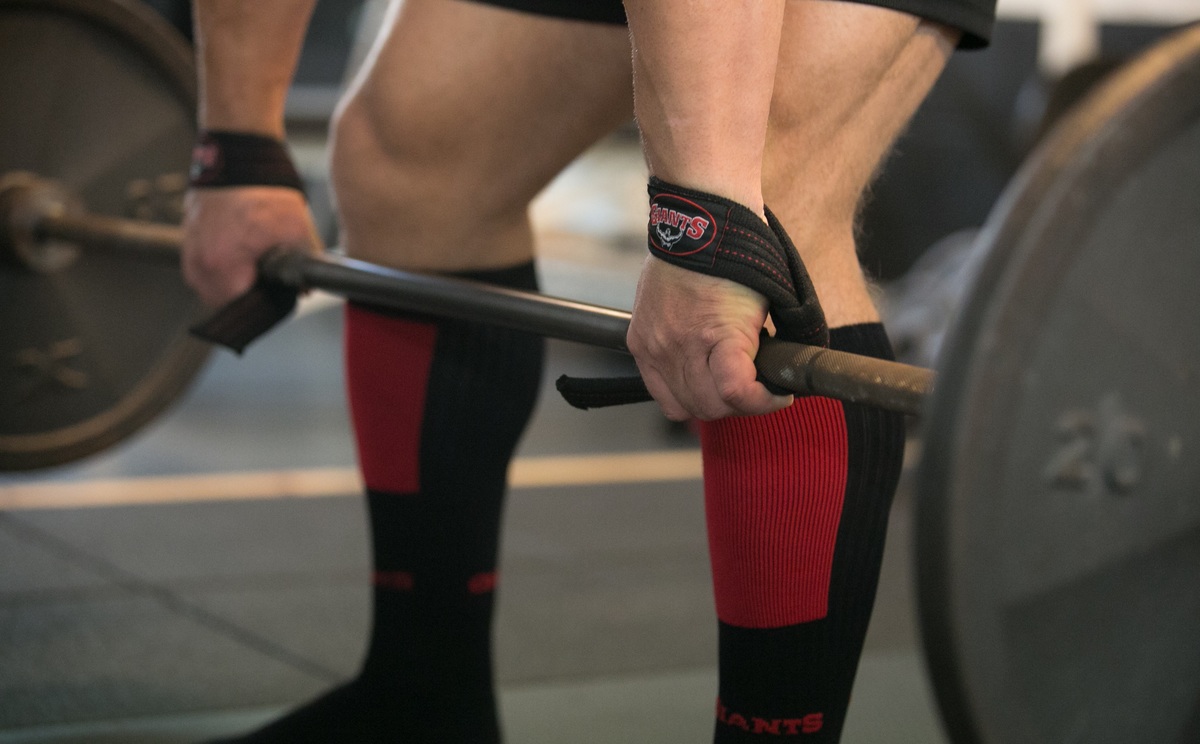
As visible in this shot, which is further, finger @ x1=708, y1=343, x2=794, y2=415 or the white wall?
the white wall

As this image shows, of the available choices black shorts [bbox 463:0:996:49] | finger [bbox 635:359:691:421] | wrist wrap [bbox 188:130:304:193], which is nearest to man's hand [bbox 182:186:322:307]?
wrist wrap [bbox 188:130:304:193]

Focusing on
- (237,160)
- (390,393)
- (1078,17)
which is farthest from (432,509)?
(1078,17)

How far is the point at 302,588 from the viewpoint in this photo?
5.51 ft

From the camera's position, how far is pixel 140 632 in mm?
1465

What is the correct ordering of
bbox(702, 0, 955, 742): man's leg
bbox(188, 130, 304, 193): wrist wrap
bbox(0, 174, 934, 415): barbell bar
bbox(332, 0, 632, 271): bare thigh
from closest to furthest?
bbox(0, 174, 934, 415): barbell bar < bbox(702, 0, 955, 742): man's leg < bbox(332, 0, 632, 271): bare thigh < bbox(188, 130, 304, 193): wrist wrap

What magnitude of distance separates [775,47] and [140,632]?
1.11 m

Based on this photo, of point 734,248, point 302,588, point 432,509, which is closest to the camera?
point 734,248

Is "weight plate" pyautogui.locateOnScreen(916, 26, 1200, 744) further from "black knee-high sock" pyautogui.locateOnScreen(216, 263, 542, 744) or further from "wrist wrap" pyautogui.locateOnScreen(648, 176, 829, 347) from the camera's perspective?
"black knee-high sock" pyautogui.locateOnScreen(216, 263, 542, 744)

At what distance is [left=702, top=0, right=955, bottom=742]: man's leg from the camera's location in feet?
2.54

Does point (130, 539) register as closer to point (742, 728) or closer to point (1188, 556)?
point (742, 728)

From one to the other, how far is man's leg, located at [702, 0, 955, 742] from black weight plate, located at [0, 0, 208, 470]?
33.7 inches

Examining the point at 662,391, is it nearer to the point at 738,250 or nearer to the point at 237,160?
the point at 738,250

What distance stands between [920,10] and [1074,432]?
1.09 feet

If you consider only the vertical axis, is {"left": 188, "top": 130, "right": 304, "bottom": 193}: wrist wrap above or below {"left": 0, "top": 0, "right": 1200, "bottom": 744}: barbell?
above
